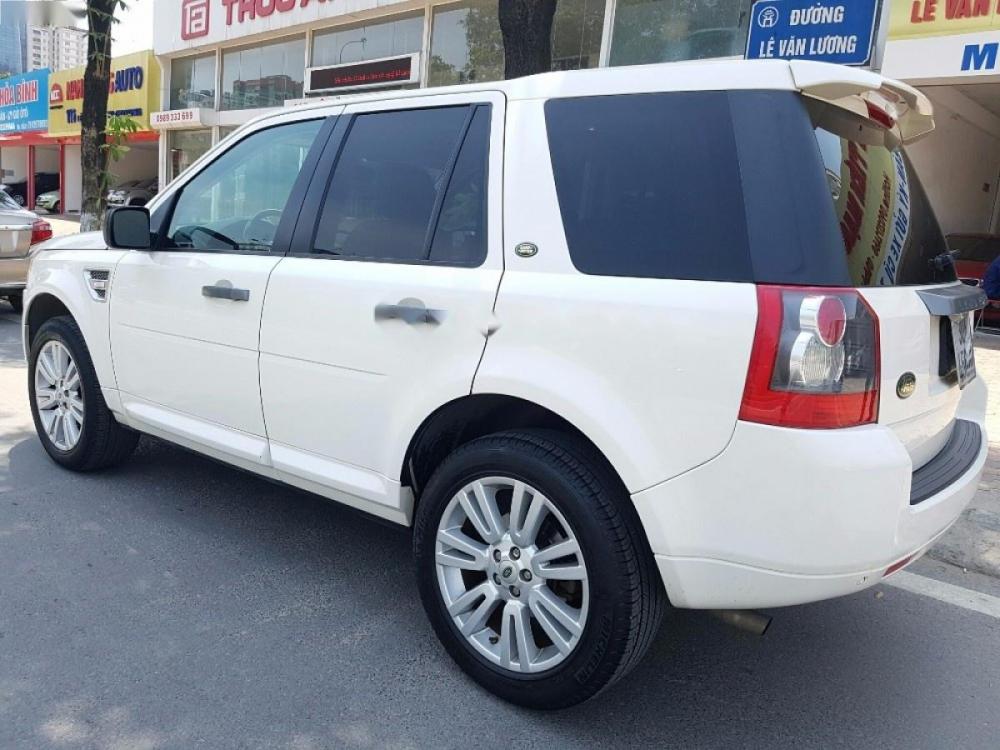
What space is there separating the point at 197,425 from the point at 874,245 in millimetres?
2772

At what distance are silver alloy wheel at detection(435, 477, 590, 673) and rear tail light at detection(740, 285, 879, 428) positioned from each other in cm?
69

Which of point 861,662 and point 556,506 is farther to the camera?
point 861,662

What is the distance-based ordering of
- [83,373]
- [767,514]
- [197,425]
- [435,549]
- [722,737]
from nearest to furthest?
[767,514], [722,737], [435,549], [197,425], [83,373]

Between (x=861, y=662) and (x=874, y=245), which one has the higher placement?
(x=874, y=245)

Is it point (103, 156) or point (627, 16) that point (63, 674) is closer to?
point (103, 156)

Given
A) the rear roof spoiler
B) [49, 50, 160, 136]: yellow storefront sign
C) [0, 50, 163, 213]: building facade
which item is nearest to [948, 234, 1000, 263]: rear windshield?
the rear roof spoiler

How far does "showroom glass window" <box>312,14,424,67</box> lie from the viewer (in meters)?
16.5

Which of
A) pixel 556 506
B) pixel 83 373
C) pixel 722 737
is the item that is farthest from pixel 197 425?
pixel 722 737

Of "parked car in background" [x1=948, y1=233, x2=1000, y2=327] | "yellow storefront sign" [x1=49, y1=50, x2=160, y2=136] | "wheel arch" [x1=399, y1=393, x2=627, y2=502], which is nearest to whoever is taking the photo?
"wheel arch" [x1=399, y1=393, x2=627, y2=502]

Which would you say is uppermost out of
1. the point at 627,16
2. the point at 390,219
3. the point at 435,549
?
the point at 627,16

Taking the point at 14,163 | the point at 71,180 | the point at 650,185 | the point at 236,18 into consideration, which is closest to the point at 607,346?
the point at 650,185

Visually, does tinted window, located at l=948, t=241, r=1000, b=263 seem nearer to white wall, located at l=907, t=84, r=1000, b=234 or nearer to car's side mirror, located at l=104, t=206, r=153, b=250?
white wall, located at l=907, t=84, r=1000, b=234

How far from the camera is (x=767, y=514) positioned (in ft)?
7.02

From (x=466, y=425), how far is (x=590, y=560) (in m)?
0.73
